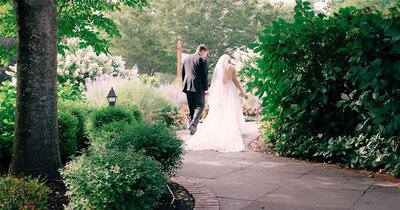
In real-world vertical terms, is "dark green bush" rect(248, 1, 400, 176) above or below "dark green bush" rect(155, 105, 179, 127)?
above

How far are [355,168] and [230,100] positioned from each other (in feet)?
13.0

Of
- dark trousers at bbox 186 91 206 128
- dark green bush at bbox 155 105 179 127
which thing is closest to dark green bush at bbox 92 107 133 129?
dark trousers at bbox 186 91 206 128

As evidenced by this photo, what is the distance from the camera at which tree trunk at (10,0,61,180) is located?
5145 mm

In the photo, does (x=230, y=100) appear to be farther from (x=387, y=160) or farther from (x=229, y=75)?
(x=387, y=160)

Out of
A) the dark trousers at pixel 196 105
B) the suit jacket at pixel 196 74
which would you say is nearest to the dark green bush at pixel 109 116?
the dark trousers at pixel 196 105

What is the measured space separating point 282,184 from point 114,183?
268cm

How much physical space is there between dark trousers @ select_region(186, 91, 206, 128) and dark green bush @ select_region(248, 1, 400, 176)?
279cm

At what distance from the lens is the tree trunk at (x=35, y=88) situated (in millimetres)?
5145

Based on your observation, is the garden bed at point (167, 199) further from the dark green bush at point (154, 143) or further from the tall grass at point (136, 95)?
the tall grass at point (136, 95)

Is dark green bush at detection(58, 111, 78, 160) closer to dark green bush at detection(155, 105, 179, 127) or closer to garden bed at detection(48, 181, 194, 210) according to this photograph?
garden bed at detection(48, 181, 194, 210)

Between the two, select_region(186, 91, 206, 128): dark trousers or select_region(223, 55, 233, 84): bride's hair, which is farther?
select_region(186, 91, 206, 128): dark trousers

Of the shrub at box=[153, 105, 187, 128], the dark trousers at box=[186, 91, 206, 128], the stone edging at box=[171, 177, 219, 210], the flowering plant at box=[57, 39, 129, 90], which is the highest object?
the flowering plant at box=[57, 39, 129, 90]

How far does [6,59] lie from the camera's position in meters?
8.23

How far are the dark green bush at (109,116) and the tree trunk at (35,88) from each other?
2159mm
